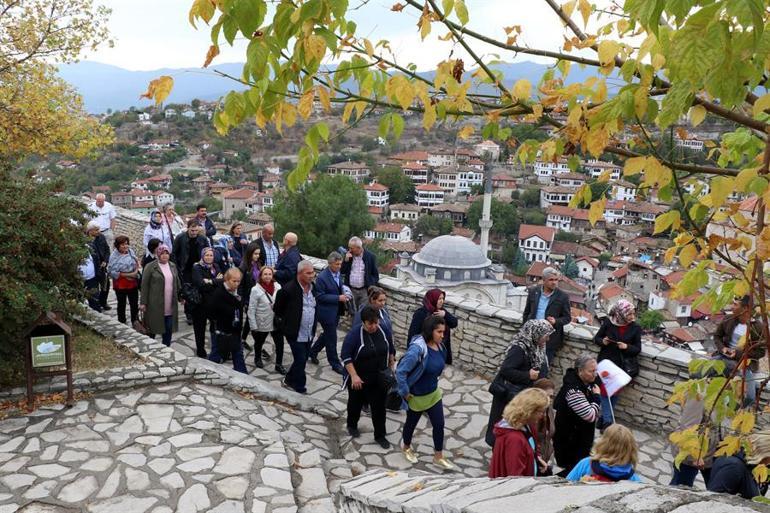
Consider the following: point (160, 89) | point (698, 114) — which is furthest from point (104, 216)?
point (698, 114)

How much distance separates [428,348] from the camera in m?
4.70

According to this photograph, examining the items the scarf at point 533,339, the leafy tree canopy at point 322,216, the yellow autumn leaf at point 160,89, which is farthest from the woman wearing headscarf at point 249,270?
the leafy tree canopy at point 322,216

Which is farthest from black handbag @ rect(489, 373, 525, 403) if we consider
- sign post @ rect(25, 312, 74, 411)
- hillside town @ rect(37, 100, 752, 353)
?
hillside town @ rect(37, 100, 752, 353)

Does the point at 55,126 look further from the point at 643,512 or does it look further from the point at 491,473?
the point at 643,512

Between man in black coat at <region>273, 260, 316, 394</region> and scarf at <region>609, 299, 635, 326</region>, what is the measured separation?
3.01 m

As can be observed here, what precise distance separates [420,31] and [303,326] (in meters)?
4.24

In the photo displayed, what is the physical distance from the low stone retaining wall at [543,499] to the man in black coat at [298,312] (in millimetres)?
3082

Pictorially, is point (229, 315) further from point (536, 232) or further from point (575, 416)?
point (536, 232)

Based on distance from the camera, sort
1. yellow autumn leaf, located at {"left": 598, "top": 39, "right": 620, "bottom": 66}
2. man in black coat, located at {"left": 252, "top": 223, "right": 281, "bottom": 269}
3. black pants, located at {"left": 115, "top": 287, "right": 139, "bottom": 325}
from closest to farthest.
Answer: yellow autumn leaf, located at {"left": 598, "top": 39, "right": 620, "bottom": 66} < black pants, located at {"left": 115, "top": 287, "right": 139, "bottom": 325} < man in black coat, located at {"left": 252, "top": 223, "right": 281, "bottom": 269}

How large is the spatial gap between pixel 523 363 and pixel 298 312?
2.38m

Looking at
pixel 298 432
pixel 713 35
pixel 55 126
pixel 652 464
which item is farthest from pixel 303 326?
pixel 55 126

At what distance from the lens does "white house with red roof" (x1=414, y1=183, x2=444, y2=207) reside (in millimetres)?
76806

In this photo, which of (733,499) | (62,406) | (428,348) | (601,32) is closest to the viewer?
(733,499)

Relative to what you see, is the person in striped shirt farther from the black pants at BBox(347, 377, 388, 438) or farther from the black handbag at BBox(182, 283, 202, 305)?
the black handbag at BBox(182, 283, 202, 305)
